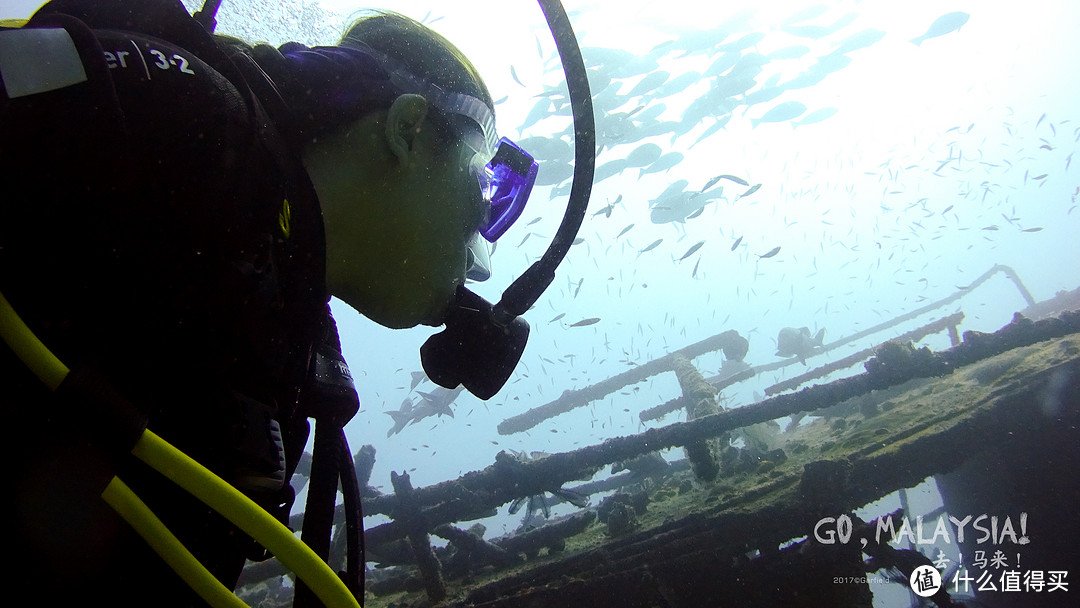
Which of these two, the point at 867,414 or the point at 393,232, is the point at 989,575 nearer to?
the point at 867,414

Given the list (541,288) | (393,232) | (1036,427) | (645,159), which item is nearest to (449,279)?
(393,232)

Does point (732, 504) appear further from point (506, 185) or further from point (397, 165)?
point (397, 165)

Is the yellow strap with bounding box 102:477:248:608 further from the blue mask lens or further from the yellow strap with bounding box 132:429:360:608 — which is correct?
the blue mask lens

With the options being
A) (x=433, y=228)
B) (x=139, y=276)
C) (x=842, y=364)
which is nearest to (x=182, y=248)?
(x=139, y=276)

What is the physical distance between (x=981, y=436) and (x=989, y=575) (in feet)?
10.6

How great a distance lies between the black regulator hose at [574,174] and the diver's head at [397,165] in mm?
319

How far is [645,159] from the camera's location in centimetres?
1486

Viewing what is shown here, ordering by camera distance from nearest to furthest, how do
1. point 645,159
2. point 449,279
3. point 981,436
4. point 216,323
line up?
point 216,323 → point 449,279 → point 981,436 → point 645,159

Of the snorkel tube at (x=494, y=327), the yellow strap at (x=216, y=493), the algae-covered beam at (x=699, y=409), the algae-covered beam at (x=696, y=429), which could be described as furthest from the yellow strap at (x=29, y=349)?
the algae-covered beam at (x=699, y=409)

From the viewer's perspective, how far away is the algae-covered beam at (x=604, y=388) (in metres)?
16.1

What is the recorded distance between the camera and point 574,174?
6.70 feet

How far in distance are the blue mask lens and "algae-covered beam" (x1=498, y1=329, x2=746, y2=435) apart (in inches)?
559

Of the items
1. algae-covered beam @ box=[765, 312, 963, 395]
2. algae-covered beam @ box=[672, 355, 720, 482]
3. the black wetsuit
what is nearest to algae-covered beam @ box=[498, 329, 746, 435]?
algae-covered beam @ box=[765, 312, 963, 395]

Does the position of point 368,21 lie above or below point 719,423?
above
